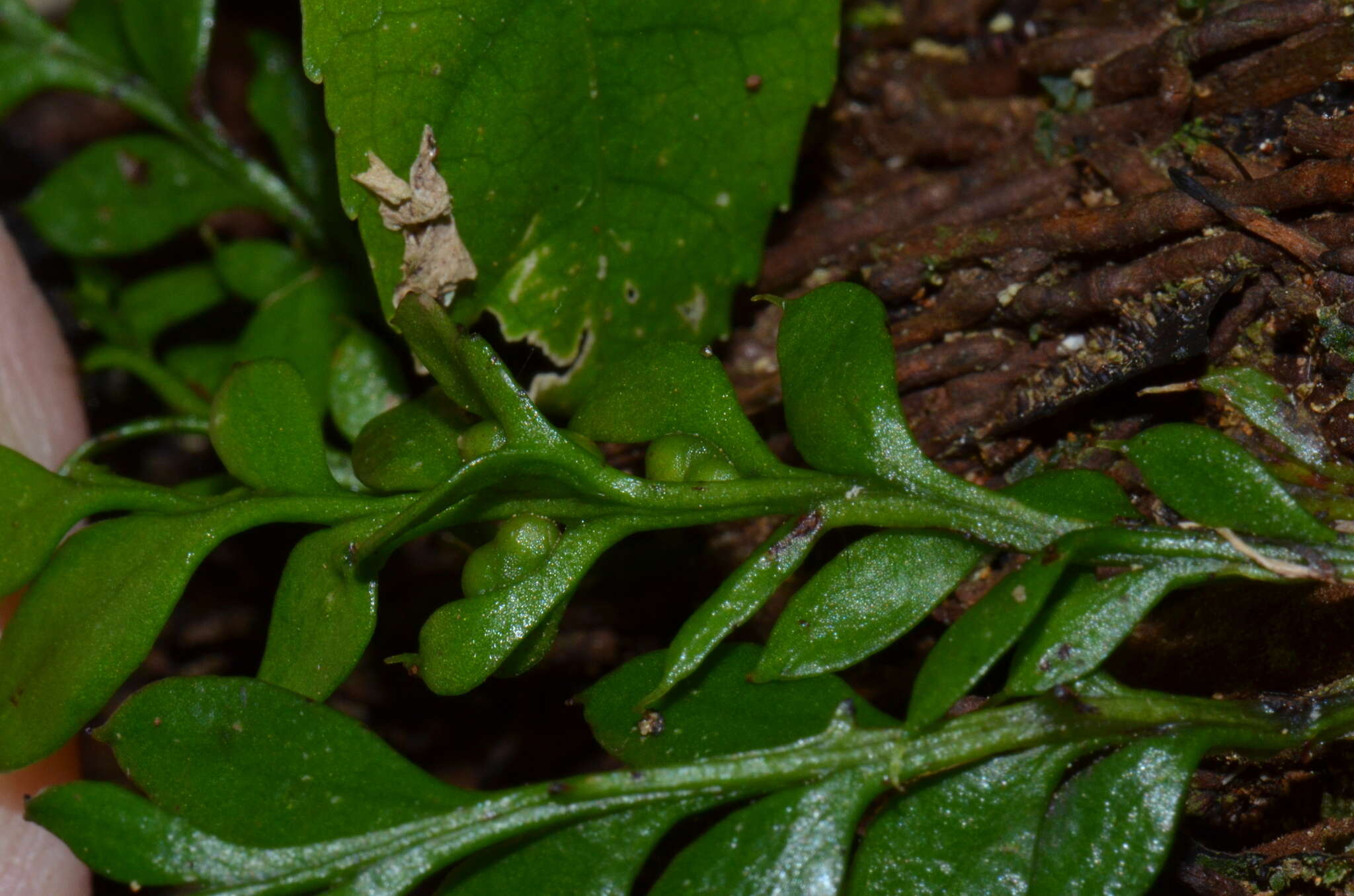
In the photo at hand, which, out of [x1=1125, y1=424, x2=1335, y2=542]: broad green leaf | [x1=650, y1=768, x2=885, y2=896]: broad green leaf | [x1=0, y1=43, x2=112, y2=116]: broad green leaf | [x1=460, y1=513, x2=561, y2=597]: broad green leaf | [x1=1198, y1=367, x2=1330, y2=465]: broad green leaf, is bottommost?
[x1=650, y1=768, x2=885, y2=896]: broad green leaf

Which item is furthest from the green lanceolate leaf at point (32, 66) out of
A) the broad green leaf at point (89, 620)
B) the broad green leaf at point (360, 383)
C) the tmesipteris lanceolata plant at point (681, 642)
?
the broad green leaf at point (89, 620)

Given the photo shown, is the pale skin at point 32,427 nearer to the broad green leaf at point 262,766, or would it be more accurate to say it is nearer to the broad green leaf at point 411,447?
the broad green leaf at point 262,766

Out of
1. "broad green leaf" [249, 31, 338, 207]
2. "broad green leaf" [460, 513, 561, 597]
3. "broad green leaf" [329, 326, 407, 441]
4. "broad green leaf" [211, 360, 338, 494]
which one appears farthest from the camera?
"broad green leaf" [249, 31, 338, 207]

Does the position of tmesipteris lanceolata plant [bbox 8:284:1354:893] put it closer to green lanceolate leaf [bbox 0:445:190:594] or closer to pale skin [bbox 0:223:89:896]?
green lanceolate leaf [bbox 0:445:190:594]

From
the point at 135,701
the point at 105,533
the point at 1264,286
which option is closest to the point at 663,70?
the point at 1264,286

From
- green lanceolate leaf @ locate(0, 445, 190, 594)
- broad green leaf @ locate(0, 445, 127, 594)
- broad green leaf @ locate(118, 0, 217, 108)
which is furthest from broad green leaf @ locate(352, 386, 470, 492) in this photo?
broad green leaf @ locate(118, 0, 217, 108)

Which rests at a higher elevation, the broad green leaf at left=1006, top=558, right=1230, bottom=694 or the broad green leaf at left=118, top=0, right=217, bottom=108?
the broad green leaf at left=118, top=0, right=217, bottom=108
